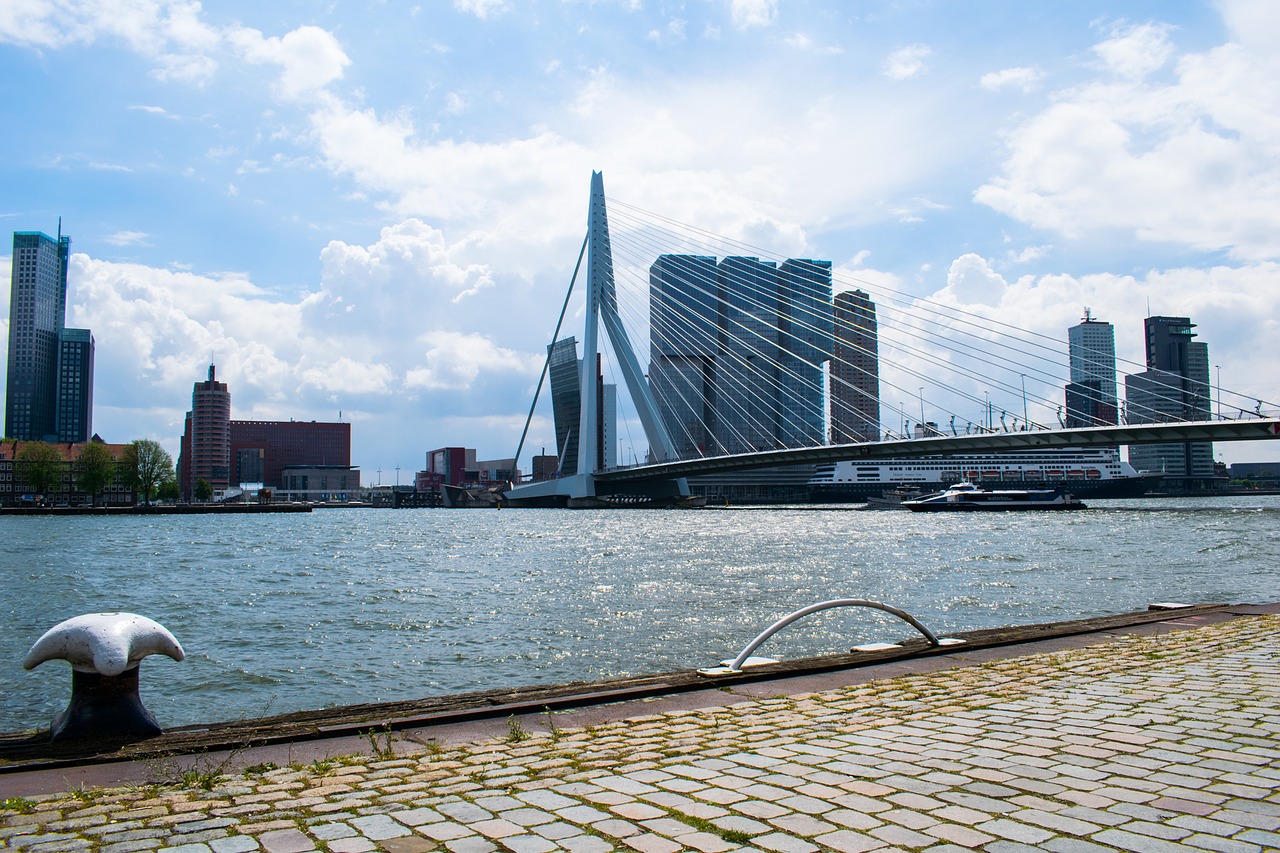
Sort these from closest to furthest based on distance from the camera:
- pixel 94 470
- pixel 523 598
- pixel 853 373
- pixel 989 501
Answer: pixel 523 598
pixel 989 501
pixel 94 470
pixel 853 373

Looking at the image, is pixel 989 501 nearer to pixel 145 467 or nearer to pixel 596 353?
pixel 596 353

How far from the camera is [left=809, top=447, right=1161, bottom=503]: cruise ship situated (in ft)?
327

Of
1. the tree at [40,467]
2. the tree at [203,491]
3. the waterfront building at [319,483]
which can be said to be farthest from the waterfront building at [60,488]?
the waterfront building at [319,483]

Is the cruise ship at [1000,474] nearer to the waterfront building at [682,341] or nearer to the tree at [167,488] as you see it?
the waterfront building at [682,341]

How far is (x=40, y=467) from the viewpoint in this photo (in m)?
89.9

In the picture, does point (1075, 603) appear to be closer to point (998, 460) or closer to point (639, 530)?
point (639, 530)

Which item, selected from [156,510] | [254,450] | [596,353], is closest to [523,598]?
[596,353]

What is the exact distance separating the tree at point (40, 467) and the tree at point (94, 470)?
2.08 m

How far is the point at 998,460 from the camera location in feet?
335

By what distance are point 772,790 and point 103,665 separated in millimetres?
3664

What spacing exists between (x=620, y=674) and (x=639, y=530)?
33988 mm

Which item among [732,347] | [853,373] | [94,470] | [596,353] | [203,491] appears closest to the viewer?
[596,353]

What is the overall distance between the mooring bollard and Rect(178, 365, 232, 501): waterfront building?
180431 millimetres

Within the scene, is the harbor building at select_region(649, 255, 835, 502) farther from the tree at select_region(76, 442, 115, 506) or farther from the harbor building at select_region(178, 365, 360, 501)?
the harbor building at select_region(178, 365, 360, 501)
